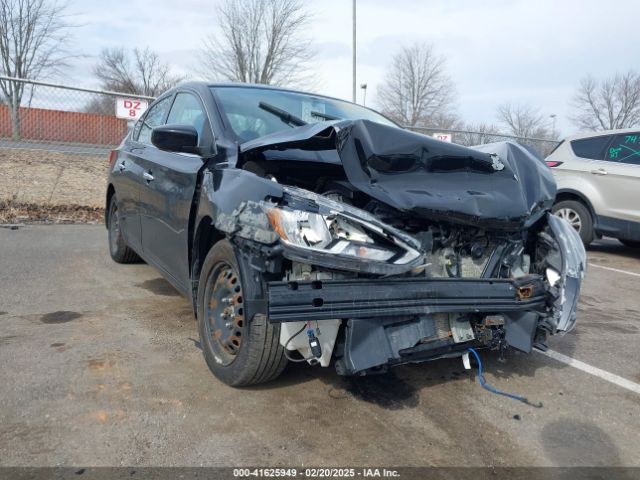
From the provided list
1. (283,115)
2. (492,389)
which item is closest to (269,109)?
(283,115)

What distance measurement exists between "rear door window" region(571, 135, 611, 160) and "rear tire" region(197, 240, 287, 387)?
689 cm

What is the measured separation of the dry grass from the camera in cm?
929

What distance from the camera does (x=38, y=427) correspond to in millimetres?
2422

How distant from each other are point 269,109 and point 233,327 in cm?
160

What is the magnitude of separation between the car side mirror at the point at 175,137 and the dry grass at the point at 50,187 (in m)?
6.88

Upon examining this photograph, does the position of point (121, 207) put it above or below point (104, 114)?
below

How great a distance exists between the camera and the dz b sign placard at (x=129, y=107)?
11422 mm

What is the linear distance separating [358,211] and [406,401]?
3.63 feet

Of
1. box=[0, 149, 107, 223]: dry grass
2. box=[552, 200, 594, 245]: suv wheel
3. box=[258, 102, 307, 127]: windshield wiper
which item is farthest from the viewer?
box=[0, 149, 107, 223]: dry grass

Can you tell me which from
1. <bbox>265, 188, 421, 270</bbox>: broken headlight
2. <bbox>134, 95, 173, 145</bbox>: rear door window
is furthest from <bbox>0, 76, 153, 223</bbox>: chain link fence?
<bbox>265, 188, 421, 270</bbox>: broken headlight

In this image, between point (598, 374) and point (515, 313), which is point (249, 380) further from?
point (598, 374)

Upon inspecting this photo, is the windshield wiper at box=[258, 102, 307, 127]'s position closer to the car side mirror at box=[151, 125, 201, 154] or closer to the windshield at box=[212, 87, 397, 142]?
the windshield at box=[212, 87, 397, 142]

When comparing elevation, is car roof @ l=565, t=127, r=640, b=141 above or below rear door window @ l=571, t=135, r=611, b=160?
above

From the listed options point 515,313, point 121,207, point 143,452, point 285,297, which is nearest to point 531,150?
point 515,313
